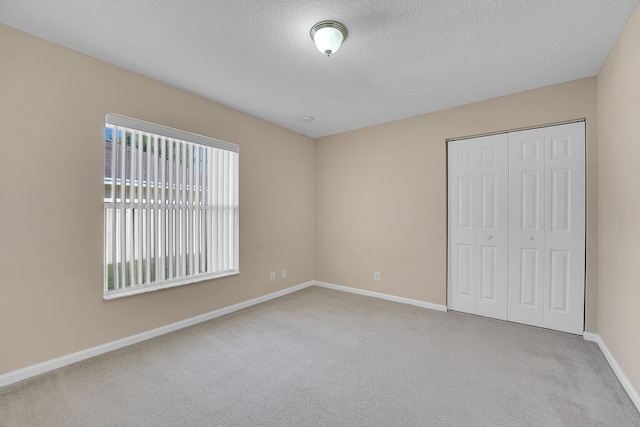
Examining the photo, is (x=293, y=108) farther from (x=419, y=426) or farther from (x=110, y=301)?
(x=419, y=426)

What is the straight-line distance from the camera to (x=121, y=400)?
1845 millimetres

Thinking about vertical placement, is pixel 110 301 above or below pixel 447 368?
above

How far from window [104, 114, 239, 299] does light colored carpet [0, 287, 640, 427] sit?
2.25ft

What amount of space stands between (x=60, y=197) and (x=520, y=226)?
4.46 metres

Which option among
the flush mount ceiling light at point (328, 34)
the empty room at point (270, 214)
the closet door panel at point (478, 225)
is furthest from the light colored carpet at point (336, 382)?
the flush mount ceiling light at point (328, 34)

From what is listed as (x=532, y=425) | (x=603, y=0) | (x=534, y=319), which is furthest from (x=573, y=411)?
(x=603, y=0)

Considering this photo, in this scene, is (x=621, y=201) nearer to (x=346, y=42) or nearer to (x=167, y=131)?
(x=346, y=42)

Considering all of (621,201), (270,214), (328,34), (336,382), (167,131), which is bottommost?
(336,382)

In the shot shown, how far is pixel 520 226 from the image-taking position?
3.09 meters

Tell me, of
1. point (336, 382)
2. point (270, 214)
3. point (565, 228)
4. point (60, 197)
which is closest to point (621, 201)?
point (565, 228)

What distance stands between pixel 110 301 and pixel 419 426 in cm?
268

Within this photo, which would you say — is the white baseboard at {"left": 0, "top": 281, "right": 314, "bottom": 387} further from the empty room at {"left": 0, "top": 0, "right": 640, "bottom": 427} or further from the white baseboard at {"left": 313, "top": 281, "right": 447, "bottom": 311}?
the white baseboard at {"left": 313, "top": 281, "right": 447, "bottom": 311}

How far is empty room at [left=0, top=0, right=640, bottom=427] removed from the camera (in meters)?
1.86

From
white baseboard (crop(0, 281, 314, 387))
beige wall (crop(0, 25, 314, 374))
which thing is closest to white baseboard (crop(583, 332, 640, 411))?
white baseboard (crop(0, 281, 314, 387))
